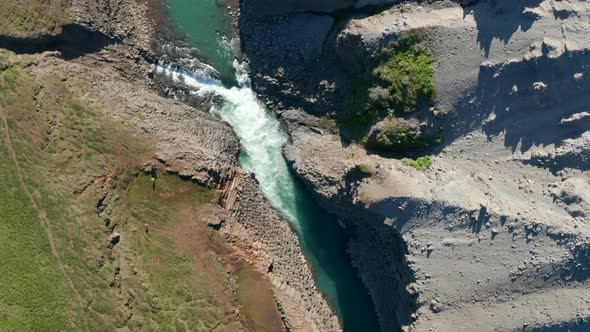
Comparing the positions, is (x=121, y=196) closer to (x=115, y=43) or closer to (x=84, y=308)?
(x=84, y=308)

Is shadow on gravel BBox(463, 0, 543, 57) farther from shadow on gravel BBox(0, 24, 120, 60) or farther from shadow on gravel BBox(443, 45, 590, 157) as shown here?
shadow on gravel BBox(0, 24, 120, 60)

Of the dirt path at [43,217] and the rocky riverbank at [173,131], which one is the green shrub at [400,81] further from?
the dirt path at [43,217]

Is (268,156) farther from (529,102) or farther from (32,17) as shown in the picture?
(32,17)

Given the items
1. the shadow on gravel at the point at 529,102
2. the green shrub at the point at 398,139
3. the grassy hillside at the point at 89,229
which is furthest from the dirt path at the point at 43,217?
the shadow on gravel at the point at 529,102

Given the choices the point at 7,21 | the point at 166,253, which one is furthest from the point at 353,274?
the point at 7,21

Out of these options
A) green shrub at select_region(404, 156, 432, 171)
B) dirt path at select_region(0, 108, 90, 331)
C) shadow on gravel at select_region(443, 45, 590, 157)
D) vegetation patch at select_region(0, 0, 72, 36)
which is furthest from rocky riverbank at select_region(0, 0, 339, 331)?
shadow on gravel at select_region(443, 45, 590, 157)

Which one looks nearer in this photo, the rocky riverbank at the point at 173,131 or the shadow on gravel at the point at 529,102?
the shadow on gravel at the point at 529,102
